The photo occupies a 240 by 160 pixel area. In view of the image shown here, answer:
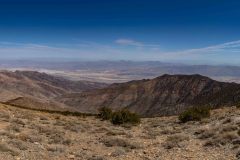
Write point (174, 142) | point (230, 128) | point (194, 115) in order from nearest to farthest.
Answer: point (174, 142), point (230, 128), point (194, 115)

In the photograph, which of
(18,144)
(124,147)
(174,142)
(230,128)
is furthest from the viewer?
(230,128)

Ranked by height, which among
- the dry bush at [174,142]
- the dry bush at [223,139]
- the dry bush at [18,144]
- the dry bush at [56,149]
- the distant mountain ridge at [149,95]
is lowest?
the distant mountain ridge at [149,95]

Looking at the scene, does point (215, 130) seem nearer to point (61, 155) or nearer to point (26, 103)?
point (61, 155)

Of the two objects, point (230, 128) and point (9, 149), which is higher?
point (230, 128)

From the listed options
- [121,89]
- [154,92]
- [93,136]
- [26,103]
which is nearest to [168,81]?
[154,92]

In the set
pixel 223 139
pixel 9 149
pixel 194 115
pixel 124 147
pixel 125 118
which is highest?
pixel 223 139

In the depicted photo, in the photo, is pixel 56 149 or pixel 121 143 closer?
pixel 56 149

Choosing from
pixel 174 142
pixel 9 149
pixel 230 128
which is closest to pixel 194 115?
pixel 230 128

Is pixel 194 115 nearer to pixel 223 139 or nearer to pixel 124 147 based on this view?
pixel 223 139

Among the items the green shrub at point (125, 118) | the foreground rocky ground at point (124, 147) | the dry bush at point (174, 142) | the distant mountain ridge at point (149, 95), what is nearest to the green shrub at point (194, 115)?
the green shrub at point (125, 118)

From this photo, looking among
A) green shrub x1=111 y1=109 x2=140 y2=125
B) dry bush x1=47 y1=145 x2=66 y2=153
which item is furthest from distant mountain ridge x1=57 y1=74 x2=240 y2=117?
dry bush x1=47 y1=145 x2=66 y2=153

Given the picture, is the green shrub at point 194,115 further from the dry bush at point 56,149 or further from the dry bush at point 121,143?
the dry bush at point 56,149
